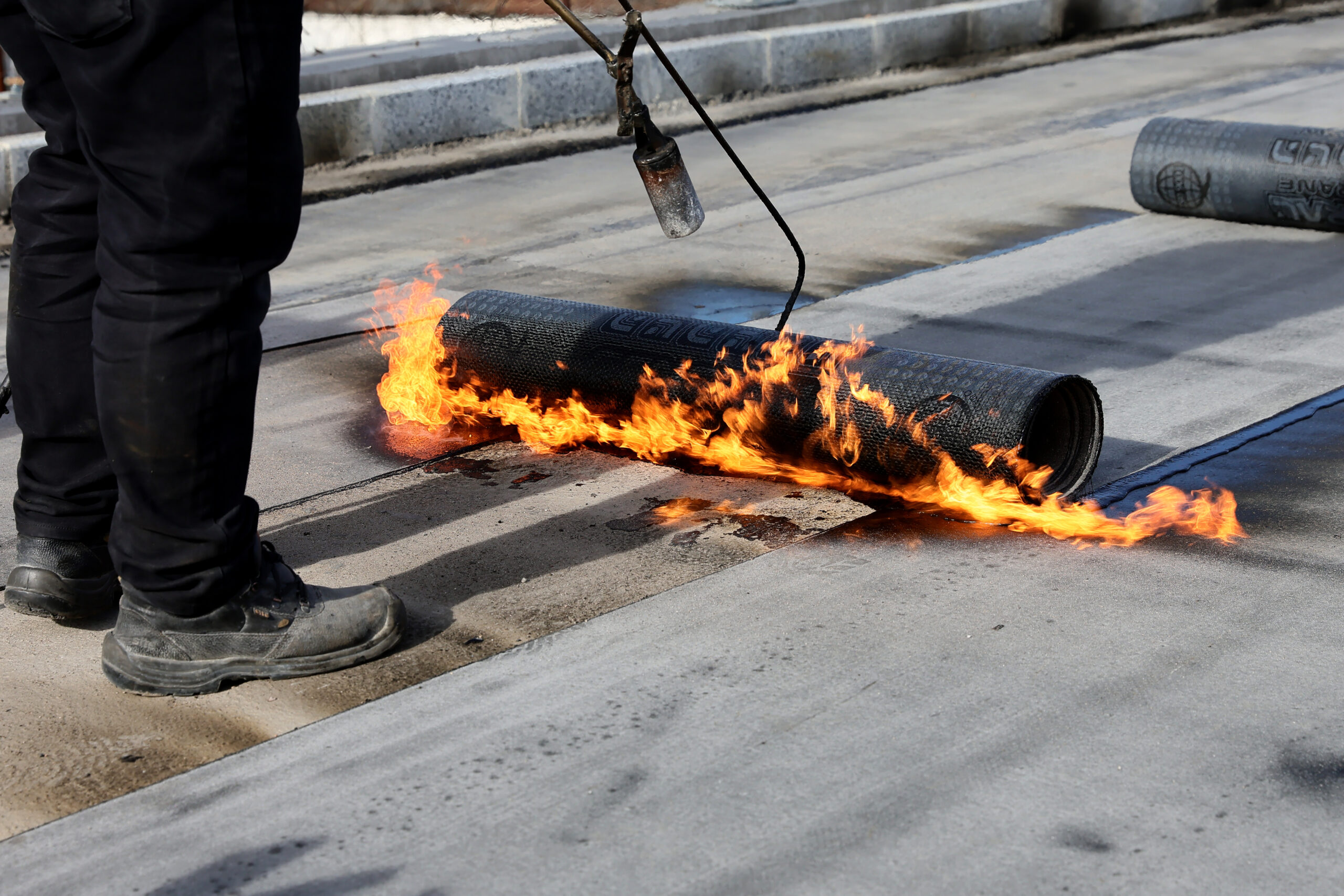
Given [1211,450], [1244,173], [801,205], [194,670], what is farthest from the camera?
[801,205]

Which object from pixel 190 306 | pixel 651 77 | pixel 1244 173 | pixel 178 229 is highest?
pixel 178 229

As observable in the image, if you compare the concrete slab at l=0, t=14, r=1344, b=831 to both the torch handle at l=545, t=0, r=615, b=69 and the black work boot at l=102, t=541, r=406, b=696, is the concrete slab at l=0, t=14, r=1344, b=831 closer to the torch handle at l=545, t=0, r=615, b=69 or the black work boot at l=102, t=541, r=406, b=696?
the black work boot at l=102, t=541, r=406, b=696

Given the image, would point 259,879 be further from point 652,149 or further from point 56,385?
point 652,149

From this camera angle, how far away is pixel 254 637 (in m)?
2.68

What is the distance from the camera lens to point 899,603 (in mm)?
2951

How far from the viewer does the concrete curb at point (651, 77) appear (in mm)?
8820

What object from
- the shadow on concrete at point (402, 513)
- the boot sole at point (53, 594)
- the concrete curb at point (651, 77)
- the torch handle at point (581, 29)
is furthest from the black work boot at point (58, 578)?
the concrete curb at point (651, 77)

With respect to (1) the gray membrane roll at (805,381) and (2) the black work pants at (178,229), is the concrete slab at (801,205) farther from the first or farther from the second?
(2) the black work pants at (178,229)

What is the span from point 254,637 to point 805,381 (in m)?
1.49

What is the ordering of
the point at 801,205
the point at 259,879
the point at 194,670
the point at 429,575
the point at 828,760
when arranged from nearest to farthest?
the point at 259,879 → the point at 828,760 → the point at 194,670 → the point at 429,575 → the point at 801,205

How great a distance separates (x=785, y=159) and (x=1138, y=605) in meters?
5.97

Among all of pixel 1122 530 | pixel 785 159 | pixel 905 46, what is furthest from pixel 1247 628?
pixel 905 46

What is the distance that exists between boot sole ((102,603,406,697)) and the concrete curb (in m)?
6.19

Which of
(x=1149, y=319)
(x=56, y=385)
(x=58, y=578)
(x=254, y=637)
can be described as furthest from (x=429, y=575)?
(x=1149, y=319)
